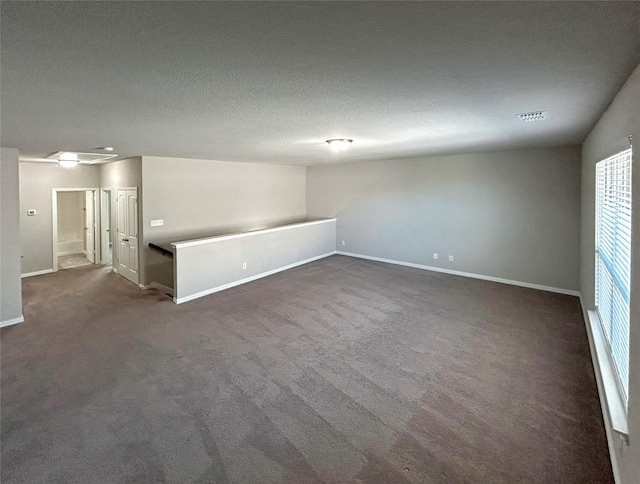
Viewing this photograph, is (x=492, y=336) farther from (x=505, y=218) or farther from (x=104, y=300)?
(x=104, y=300)

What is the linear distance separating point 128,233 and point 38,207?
254 cm

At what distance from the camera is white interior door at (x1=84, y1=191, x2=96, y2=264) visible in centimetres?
843

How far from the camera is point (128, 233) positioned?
6730 mm

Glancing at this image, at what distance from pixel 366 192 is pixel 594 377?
19.6 feet

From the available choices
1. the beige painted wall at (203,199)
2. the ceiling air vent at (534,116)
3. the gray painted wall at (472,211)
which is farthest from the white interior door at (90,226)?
the ceiling air vent at (534,116)

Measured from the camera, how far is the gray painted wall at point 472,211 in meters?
5.61

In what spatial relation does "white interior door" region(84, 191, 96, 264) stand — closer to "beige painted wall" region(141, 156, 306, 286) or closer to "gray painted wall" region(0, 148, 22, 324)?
"beige painted wall" region(141, 156, 306, 286)

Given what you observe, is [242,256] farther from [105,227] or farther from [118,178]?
[105,227]

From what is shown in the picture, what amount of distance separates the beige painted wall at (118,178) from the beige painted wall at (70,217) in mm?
2397

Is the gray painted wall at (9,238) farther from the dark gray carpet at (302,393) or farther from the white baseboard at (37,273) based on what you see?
the white baseboard at (37,273)

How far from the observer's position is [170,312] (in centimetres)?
497

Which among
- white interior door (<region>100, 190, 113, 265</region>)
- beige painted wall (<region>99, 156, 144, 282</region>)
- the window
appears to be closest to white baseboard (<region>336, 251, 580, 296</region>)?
the window

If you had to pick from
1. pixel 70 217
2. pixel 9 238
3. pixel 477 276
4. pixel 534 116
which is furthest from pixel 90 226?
pixel 534 116

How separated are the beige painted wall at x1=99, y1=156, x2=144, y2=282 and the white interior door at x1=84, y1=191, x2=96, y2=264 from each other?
38.1 inches
